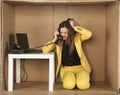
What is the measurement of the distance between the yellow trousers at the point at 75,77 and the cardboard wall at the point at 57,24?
148 mm

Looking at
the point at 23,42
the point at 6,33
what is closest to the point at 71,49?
the point at 23,42

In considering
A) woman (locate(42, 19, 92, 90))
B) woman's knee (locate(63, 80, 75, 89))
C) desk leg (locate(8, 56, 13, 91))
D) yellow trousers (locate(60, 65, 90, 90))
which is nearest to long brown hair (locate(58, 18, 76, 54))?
woman (locate(42, 19, 92, 90))

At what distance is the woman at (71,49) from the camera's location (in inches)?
55.0

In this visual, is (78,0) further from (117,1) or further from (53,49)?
(53,49)

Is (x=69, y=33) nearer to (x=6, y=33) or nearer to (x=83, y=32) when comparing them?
(x=83, y=32)

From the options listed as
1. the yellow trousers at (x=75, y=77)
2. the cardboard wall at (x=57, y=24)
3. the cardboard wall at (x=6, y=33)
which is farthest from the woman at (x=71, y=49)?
the cardboard wall at (x=6, y=33)

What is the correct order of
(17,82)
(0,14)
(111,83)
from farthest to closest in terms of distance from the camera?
1. (17,82)
2. (111,83)
3. (0,14)

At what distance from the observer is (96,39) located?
154 cm

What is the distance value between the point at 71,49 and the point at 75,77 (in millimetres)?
170

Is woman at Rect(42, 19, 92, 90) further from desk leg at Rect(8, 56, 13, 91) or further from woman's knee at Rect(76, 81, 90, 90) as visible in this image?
desk leg at Rect(8, 56, 13, 91)

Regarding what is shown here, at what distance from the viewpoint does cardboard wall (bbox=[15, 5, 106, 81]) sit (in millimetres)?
1528

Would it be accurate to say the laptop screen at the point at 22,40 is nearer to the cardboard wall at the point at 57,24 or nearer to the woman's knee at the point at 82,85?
the cardboard wall at the point at 57,24

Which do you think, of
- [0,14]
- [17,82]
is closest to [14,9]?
[0,14]

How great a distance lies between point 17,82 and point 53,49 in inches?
11.5
